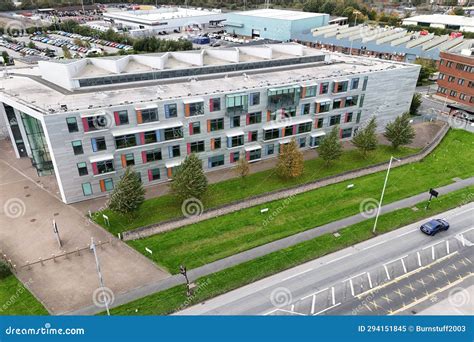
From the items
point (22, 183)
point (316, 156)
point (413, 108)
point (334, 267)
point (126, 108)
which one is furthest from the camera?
point (413, 108)

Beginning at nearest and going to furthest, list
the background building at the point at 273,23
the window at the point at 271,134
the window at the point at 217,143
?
1. the window at the point at 217,143
2. the window at the point at 271,134
3. the background building at the point at 273,23

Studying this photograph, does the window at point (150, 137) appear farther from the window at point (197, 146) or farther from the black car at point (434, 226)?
the black car at point (434, 226)

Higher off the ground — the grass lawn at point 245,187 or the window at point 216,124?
the window at point 216,124

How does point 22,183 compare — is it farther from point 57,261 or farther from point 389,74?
point 389,74

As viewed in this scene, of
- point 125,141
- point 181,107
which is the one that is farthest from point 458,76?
point 125,141

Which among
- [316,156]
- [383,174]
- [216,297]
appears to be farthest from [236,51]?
[216,297]

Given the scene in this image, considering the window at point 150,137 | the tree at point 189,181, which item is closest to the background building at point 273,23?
the window at point 150,137

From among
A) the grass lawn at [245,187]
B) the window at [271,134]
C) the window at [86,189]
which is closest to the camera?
the grass lawn at [245,187]
